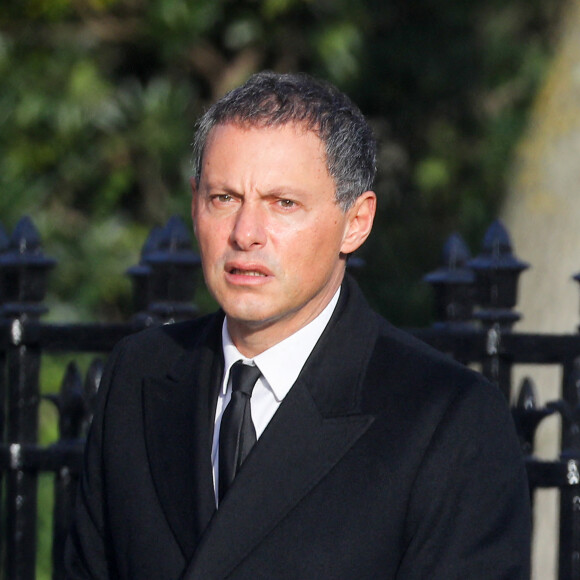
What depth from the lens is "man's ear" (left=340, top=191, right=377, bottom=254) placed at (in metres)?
2.23

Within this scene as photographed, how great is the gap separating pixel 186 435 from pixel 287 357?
25cm

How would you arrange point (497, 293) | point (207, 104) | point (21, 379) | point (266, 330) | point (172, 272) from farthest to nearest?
point (207, 104) → point (21, 379) → point (172, 272) → point (497, 293) → point (266, 330)

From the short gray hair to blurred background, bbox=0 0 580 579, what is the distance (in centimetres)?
484

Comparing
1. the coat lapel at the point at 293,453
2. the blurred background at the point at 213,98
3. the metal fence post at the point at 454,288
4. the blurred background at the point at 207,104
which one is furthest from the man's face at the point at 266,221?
the blurred background at the point at 213,98

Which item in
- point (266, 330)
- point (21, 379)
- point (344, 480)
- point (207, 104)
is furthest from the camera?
point (207, 104)

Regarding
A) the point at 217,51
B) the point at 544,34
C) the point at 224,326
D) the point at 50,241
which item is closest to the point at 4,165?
the point at 50,241

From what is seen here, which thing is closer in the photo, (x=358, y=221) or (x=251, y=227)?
(x=251, y=227)

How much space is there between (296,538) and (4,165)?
684 centimetres

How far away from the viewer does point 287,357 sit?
7.31 ft

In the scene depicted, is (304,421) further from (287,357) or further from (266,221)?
(266,221)

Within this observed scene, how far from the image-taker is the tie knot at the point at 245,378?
2.21m

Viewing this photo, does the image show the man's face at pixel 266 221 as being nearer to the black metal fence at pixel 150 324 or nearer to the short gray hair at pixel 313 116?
the short gray hair at pixel 313 116

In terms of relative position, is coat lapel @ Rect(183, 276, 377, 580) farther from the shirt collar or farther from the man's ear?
the man's ear

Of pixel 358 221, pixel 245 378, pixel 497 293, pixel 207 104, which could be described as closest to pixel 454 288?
pixel 497 293
